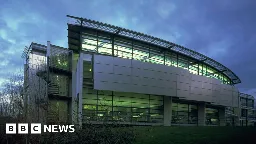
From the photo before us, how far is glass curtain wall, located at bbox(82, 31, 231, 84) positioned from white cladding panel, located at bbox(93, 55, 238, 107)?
3.70 metres

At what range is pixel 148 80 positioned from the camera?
40.1 m

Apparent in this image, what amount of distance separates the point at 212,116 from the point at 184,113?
37.2 ft

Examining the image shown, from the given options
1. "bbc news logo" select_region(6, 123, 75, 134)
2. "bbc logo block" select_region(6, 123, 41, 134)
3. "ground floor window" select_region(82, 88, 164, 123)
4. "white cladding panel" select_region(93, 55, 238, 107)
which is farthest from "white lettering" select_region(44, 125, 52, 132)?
"ground floor window" select_region(82, 88, 164, 123)


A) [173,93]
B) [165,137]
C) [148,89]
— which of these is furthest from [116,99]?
[165,137]

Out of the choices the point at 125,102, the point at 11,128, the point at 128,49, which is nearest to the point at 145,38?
the point at 128,49

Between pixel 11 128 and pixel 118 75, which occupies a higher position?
pixel 118 75

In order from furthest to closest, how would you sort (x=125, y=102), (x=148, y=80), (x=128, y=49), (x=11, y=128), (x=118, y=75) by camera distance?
(x=128, y=49) → (x=125, y=102) → (x=148, y=80) → (x=118, y=75) → (x=11, y=128)

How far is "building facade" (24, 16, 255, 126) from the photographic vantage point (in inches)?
1444

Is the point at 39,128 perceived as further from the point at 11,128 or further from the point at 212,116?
the point at 212,116

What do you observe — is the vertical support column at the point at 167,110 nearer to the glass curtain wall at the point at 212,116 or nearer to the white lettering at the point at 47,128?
the glass curtain wall at the point at 212,116

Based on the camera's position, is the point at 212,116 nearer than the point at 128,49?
No

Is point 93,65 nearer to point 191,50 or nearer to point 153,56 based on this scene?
point 153,56

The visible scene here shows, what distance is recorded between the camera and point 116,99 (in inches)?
1606

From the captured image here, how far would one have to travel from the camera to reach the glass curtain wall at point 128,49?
40094 millimetres
